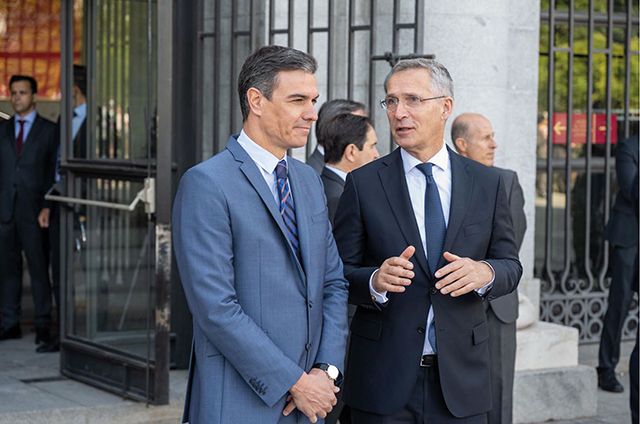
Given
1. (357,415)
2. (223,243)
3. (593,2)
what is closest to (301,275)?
(223,243)

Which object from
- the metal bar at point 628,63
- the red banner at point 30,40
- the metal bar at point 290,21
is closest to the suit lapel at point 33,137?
the metal bar at point 290,21

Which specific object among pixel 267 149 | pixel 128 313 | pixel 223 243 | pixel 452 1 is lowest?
pixel 128 313

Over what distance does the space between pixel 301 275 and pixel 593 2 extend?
5147 millimetres

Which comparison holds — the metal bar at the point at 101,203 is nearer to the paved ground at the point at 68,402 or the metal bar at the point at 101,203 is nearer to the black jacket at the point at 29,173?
the paved ground at the point at 68,402

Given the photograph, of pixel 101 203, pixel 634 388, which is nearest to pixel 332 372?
pixel 634 388

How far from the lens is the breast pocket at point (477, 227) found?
324cm

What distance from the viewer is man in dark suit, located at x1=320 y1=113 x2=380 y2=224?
4664 mm

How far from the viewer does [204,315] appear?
2.79m

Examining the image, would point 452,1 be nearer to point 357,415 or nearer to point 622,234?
point 622,234

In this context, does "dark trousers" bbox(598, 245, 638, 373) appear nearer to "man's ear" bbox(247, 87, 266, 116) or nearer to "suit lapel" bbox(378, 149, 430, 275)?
"suit lapel" bbox(378, 149, 430, 275)

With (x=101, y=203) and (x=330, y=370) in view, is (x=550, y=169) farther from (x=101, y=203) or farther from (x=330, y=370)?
(x=330, y=370)

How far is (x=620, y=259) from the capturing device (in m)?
6.66

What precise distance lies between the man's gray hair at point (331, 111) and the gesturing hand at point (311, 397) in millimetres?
2220

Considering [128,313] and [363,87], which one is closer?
[128,313]
